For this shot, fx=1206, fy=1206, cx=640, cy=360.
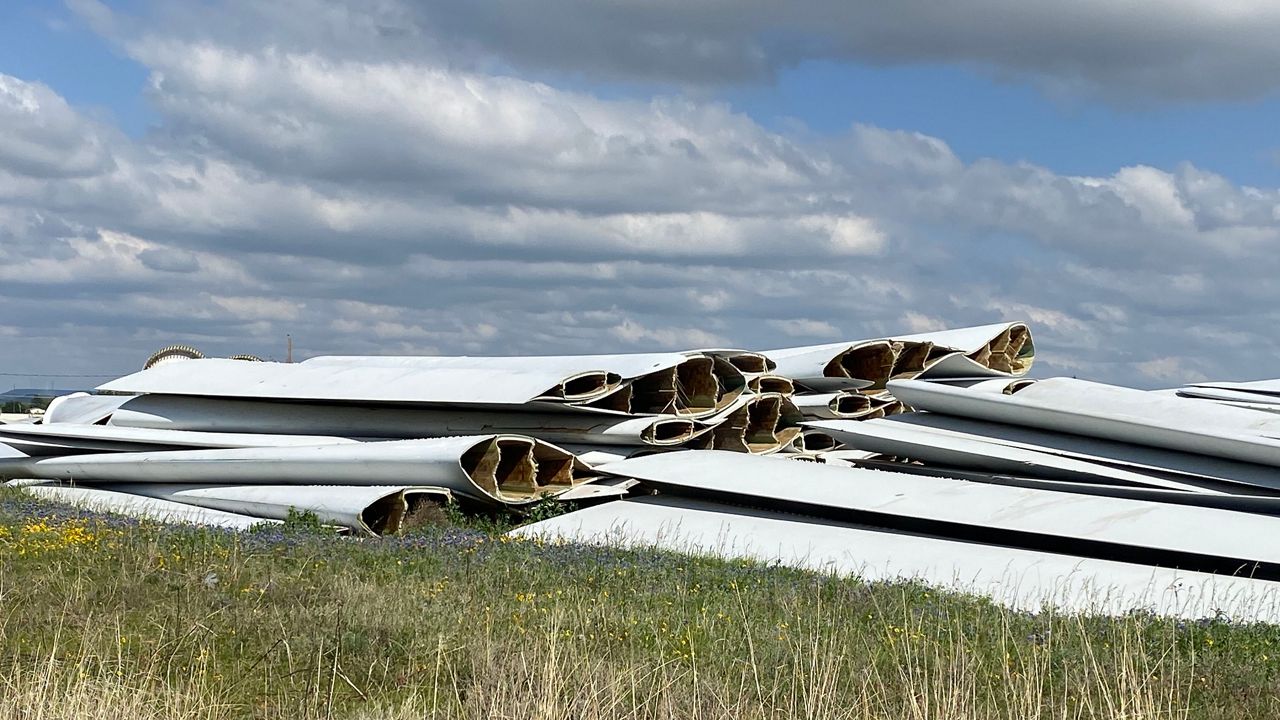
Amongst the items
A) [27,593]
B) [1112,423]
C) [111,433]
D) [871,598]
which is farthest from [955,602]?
[111,433]

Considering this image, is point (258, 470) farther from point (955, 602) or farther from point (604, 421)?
point (955, 602)

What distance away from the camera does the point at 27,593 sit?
6.64m

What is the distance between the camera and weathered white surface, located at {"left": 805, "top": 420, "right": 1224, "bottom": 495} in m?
9.98

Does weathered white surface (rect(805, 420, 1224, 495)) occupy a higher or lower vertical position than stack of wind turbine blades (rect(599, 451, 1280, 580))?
higher

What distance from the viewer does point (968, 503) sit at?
30.0ft

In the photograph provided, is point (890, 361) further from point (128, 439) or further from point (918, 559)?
point (128, 439)

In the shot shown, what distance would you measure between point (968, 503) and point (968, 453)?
158 centimetres

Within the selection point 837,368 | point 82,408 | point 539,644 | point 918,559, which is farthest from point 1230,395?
point 82,408

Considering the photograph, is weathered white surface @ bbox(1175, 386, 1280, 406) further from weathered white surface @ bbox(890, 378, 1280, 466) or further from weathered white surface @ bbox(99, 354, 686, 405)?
weathered white surface @ bbox(99, 354, 686, 405)

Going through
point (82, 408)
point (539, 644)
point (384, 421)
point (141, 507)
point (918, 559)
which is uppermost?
point (82, 408)

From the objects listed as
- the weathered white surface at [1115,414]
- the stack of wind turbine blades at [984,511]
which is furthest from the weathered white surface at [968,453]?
the stack of wind turbine blades at [984,511]

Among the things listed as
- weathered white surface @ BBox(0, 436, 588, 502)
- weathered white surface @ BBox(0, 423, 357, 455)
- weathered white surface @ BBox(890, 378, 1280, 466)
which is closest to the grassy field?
weathered white surface @ BBox(0, 436, 588, 502)

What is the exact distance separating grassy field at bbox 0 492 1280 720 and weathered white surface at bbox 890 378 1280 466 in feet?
11.3

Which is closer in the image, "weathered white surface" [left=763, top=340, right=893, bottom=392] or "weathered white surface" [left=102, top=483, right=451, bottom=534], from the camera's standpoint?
"weathered white surface" [left=102, top=483, right=451, bottom=534]
